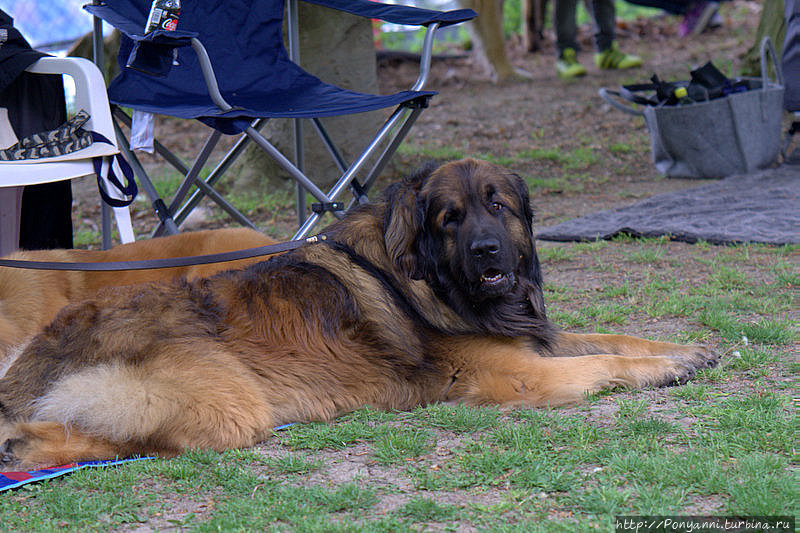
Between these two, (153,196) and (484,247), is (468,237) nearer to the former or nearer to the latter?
(484,247)

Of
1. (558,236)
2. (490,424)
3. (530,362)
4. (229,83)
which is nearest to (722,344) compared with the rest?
(530,362)

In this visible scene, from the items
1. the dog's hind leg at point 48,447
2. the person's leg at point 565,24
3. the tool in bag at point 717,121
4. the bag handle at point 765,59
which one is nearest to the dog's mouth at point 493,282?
the dog's hind leg at point 48,447

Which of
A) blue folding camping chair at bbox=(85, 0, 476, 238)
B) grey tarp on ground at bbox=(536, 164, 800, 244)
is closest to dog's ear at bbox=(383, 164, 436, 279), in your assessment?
blue folding camping chair at bbox=(85, 0, 476, 238)

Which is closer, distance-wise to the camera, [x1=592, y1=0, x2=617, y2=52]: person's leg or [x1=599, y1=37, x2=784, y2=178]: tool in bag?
[x1=599, y1=37, x2=784, y2=178]: tool in bag

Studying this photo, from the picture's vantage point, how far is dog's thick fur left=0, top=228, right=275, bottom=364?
3.21m

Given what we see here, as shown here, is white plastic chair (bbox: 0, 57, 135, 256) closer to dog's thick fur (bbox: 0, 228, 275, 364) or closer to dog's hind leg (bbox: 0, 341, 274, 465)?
dog's thick fur (bbox: 0, 228, 275, 364)

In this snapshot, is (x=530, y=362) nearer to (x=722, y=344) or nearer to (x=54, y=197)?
(x=722, y=344)

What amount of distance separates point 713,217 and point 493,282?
3.58 m

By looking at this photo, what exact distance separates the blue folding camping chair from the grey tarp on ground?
6.17 feet

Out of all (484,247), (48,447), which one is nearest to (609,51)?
(484,247)

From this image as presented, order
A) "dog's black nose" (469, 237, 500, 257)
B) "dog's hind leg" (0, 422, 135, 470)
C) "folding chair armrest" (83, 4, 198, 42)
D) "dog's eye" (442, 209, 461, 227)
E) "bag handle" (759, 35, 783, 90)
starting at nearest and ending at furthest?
1. "dog's hind leg" (0, 422, 135, 470)
2. "dog's black nose" (469, 237, 500, 257)
3. "dog's eye" (442, 209, 461, 227)
4. "folding chair armrest" (83, 4, 198, 42)
5. "bag handle" (759, 35, 783, 90)

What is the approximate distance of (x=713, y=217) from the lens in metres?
5.95

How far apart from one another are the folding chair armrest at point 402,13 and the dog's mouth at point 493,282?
2157mm

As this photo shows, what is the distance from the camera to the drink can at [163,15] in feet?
13.0
